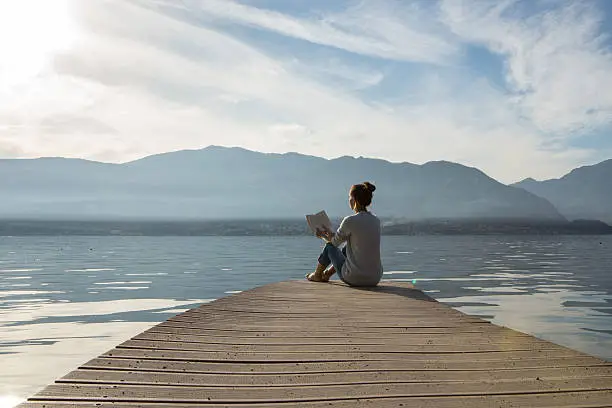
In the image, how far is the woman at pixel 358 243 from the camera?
8.98m

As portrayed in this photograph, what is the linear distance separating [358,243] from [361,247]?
0.33 feet

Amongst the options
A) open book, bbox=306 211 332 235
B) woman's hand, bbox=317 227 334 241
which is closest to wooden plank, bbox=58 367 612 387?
woman's hand, bbox=317 227 334 241

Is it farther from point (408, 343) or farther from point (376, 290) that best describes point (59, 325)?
point (408, 343)

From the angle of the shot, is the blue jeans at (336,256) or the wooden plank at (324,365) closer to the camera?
the wooden plank at (324,365)

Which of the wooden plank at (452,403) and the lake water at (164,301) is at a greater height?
the wooden plank at (452,403)

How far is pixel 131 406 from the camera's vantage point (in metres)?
3.62

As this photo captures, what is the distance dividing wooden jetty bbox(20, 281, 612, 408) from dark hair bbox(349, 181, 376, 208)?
2506 mm

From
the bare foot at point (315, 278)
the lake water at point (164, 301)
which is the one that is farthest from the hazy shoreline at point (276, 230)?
the bare foot at point (315, 278)

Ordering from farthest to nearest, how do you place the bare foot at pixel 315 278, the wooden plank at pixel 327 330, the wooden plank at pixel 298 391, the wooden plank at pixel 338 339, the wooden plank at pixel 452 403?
the bare foot at pixel 315 278 < the wooden plank at pixel 327 330 < the wooden plank at pixel 338 339 < the wooden plank at pixel 298 391 < the wooden plank at pixel 452 403

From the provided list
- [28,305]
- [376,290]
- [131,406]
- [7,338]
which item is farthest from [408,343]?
[28,305]

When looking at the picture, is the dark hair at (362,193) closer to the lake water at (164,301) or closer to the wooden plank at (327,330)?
the wooden plank at (327,330)

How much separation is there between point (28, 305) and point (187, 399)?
13137 mm

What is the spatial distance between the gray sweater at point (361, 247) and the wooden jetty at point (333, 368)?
7.15ft

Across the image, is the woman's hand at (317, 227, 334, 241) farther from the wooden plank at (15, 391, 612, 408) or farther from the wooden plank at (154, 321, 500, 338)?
the wooden plank at (15, 391, 612, 408)
